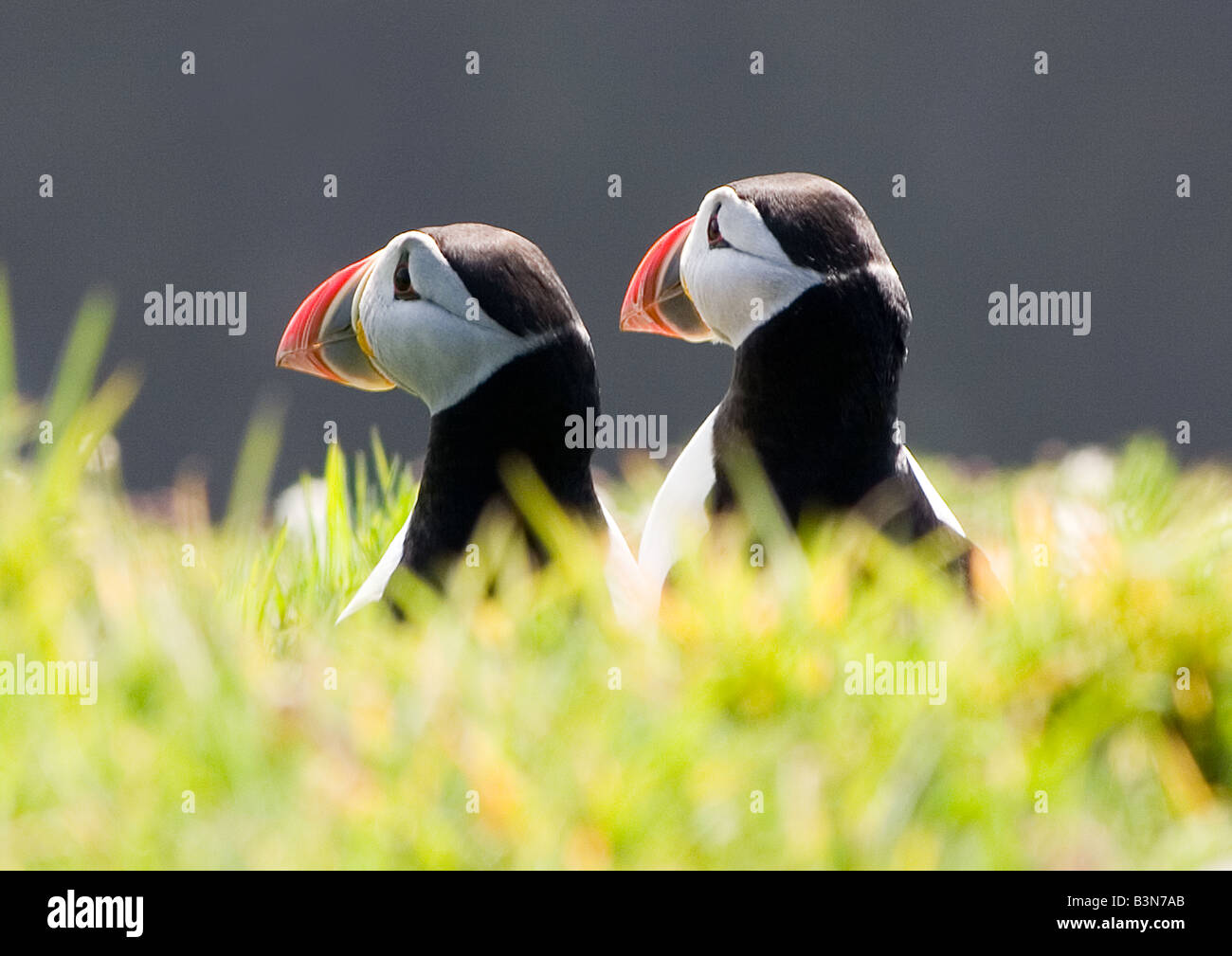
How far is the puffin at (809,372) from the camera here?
261 centimetres

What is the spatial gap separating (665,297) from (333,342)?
0.69 metres

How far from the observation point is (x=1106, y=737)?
167 cm

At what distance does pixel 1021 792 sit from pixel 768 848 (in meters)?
0.28

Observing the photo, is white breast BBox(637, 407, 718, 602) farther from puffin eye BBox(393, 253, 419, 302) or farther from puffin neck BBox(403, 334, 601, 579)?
puffin eye BBox(393, 253, 419, 302)

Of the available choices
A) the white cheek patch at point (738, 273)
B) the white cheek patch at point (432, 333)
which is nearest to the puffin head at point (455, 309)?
the white cheek patch at point (432, 333)

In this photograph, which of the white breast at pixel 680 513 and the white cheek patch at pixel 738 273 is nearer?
the white breast at pixel 680 513

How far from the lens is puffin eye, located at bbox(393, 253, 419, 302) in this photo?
271 centimetres

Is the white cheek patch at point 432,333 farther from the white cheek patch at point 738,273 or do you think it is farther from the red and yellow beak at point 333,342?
the white cheek patch at point 738,273

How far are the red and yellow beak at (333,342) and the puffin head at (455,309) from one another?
0.03 m

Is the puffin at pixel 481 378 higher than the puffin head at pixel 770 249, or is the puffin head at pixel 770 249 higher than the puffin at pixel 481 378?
the puffin head at pixel 770 249

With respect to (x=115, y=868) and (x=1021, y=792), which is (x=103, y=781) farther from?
(x=1021, y=792)

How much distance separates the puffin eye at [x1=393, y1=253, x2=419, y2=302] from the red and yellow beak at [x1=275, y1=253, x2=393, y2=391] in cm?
18
